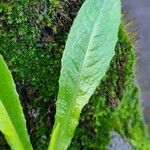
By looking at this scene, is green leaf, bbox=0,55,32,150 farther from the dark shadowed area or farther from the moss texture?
the dark shadowed area

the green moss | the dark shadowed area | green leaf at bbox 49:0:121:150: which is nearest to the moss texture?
the green moss

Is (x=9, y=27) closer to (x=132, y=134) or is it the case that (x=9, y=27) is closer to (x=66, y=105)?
(x=66, y=105)

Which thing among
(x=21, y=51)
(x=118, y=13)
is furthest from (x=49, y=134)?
(x=118, y=13)

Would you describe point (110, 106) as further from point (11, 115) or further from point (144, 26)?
point (144, 26)

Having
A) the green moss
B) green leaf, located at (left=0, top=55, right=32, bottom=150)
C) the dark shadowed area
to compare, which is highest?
green leaf, located at (left=0, top=55, right=32, bottom=150)

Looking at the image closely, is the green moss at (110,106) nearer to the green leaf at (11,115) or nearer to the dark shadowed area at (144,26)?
the green leaf at (11,115)

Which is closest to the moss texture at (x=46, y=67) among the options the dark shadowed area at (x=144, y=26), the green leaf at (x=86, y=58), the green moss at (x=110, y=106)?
the green moss at (x=110, y=106)
